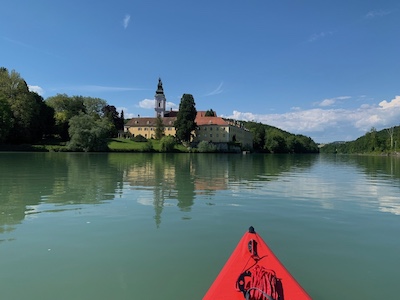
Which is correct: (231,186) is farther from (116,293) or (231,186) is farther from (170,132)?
(170,132)

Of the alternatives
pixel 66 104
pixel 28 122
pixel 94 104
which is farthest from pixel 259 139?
pixel 28 122

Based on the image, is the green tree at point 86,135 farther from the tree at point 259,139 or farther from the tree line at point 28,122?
the tree at point 259,139

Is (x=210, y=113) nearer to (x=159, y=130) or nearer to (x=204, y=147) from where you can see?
(x=159, y=130)

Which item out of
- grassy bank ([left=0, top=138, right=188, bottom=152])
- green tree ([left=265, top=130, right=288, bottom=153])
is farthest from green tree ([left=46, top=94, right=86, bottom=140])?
green tree ([left=265, top=130, right=288, bottom=153])

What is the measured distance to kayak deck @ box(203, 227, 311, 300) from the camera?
17.0ft

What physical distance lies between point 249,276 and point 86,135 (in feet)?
279

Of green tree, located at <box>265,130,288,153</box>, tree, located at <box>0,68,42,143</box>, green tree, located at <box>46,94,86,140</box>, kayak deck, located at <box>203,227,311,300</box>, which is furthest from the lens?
green tree, located at <box>265,130,288,153</box>

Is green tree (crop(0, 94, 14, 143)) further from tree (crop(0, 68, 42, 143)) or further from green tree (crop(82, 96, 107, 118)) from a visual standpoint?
green tree (crop(82, 96, 107, 118))

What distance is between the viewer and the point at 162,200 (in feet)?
52.3

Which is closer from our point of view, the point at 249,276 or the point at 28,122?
the point at 249,276

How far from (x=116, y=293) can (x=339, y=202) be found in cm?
1341

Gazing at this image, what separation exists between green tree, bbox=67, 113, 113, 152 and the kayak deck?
275ft

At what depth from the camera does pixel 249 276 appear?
5469mm

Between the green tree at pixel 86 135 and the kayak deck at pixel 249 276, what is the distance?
83.8 m
